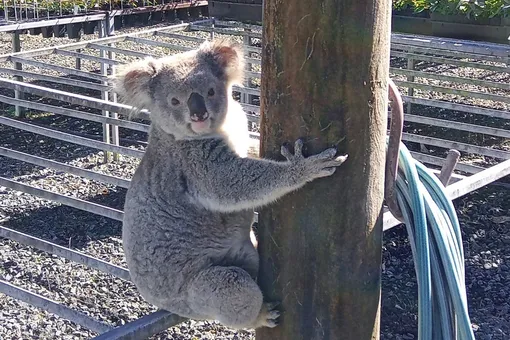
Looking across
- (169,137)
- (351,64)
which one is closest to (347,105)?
(351,64)

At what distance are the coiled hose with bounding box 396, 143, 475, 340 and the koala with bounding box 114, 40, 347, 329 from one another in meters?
0.39

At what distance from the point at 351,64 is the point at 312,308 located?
0.57 metres

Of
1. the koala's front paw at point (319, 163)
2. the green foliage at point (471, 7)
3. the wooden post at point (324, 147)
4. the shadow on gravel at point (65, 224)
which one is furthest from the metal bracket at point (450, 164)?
the green foliage at point (471, 7)

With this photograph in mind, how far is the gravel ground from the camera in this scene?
4059 millimetres

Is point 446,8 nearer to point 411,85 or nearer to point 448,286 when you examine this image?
point 411,85

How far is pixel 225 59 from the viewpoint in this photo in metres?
2.57

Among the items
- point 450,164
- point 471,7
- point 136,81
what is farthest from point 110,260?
point 471,7

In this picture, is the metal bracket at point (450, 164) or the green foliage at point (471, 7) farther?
the green foliage at point (471, 7)

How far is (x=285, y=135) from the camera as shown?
1.64m

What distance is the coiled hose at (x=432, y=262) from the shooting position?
5.47 feet

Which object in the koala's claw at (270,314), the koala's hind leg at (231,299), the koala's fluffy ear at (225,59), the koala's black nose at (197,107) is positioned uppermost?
the koala's fluffy ear at (225,59)

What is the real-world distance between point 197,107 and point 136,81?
26cm

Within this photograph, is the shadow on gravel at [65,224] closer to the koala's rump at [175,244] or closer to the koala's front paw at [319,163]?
the koala's rump at [175,244]

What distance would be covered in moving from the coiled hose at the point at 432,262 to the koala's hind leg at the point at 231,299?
1.18 ft
